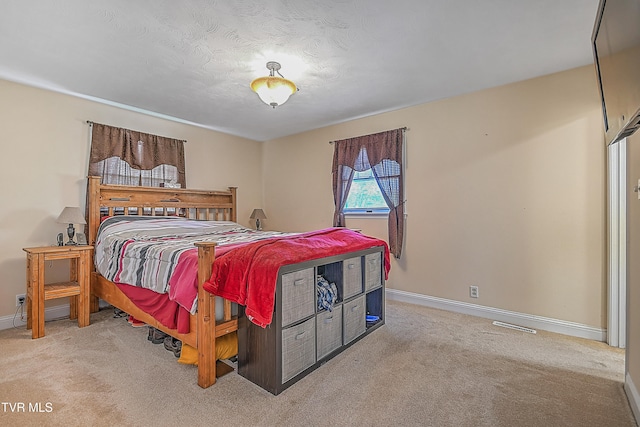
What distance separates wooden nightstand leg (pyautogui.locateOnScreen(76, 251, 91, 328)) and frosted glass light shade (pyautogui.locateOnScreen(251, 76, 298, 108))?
2.28 m

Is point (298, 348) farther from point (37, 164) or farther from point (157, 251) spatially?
point (37, 164)

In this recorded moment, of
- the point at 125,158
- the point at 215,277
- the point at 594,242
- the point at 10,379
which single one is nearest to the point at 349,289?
the point at 215,277

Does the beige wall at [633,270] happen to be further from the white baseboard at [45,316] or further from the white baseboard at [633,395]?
the white baseboard at [45,316]

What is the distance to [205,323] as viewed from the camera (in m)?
1.85

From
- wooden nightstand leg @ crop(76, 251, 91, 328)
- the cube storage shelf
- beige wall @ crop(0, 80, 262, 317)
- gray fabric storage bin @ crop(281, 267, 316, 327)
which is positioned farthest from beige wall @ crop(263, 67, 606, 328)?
beige wall @ crop(0, 80, 262, 317)

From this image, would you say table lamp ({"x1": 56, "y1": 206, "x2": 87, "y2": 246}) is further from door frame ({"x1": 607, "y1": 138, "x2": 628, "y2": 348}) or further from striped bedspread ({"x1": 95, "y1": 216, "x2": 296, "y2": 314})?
door frame ({"x1": 607, "y1": 138, "x2": 628, "y2": 348})

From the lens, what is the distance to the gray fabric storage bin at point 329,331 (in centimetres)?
212

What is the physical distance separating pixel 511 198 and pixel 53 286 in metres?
4.43

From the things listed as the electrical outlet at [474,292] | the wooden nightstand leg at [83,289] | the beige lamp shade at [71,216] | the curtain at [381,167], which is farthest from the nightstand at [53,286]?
the electrical outlet at [474,292]

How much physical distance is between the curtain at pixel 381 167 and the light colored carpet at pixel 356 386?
1403 millimetres

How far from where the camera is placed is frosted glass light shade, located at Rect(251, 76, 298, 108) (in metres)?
2.24

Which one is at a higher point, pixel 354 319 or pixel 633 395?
pixel 354 319

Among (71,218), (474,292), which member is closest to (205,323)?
(71,218)

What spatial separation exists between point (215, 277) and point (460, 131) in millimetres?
2839
